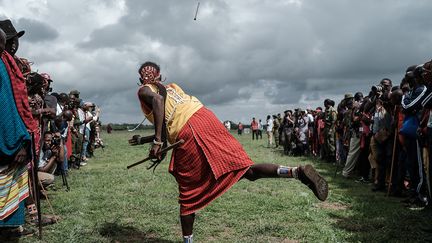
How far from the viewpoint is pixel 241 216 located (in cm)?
606

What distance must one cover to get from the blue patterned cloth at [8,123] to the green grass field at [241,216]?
1243mm

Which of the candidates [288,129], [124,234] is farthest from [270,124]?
[124,234]

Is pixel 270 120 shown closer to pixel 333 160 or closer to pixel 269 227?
pixel 333 160

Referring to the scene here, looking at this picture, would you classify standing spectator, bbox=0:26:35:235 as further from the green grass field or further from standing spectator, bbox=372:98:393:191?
standing spectator, bbox=372:98:393:191

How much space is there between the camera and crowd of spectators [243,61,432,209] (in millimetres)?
6451

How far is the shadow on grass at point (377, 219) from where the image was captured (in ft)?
16.6

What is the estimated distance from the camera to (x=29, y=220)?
581 centimetres

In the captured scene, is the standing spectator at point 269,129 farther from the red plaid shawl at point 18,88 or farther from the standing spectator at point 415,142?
the red plaid shawl at point 18,88

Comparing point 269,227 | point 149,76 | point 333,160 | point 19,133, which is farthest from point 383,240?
point 333,160

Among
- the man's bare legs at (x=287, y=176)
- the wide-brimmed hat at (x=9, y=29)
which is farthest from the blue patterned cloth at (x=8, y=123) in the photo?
the man's bare legs at (x=287, y=176)

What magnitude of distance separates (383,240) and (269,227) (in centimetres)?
134

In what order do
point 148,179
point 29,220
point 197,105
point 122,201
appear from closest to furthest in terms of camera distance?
point 197,105
point 29,220
point 122,201
point 148,179

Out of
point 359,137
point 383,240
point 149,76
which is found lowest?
point 383,240

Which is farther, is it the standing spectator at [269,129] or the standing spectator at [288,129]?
the standing spectator at [269,129]
